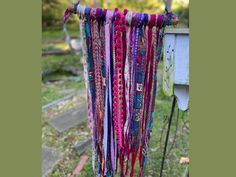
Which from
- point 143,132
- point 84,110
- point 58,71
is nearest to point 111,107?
point 143,132

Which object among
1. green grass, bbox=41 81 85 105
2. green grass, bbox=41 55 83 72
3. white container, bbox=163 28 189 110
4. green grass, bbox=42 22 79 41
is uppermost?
green grass, bbox=42 22 79 41

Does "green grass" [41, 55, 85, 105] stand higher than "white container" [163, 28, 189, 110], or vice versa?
"white container" [163, 28, 189, 110]

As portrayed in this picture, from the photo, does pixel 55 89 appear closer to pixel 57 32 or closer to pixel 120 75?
pixel 120 75

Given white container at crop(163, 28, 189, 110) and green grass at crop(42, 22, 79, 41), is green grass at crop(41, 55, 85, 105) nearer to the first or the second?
green grass at crop(42, 22, 79, 41)

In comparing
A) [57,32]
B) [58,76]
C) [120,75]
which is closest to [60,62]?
[58,76]

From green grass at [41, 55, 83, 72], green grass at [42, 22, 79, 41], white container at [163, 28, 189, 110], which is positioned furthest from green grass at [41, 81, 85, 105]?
green grass at [42, 22, 79, 41]

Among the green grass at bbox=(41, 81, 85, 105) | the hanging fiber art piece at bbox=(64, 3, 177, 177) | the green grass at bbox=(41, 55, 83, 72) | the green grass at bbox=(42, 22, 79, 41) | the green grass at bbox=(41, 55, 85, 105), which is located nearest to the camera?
the hanging fiber art piece at bbox=(64, 3, 177, 177)

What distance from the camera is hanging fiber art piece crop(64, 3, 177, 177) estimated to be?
1722mm

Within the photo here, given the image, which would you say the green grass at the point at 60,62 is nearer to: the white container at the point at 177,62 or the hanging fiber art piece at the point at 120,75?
the hanging fiber art piece at the point at 120,75

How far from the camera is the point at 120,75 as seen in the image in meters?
1.81

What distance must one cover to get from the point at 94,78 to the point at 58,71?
170 inches

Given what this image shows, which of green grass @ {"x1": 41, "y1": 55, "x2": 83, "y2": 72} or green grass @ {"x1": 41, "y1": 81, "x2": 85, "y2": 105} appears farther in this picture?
green grass @ {"x1": 41, "y1": 55, "x2": 83, "y2": 72}

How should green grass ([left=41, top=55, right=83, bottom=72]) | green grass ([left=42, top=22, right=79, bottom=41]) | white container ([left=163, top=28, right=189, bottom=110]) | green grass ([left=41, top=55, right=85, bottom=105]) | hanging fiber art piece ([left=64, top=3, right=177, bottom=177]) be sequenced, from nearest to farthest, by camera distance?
hanging fiber art piece ([left=64, top=3, right=177, bottom=177])
white container ([left=163, top=28, right=189, bottom=110])
green grass ([left=41, top=55, right=85, bottom=105])
green grass ([left=41, top=55, right=83, bottom=72])
green grass ([left=42, top=22, right=79, bottom=41])

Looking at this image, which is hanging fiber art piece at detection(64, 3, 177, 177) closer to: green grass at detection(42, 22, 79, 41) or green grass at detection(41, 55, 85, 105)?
green grass at detection(41, 55, 85, 105)
